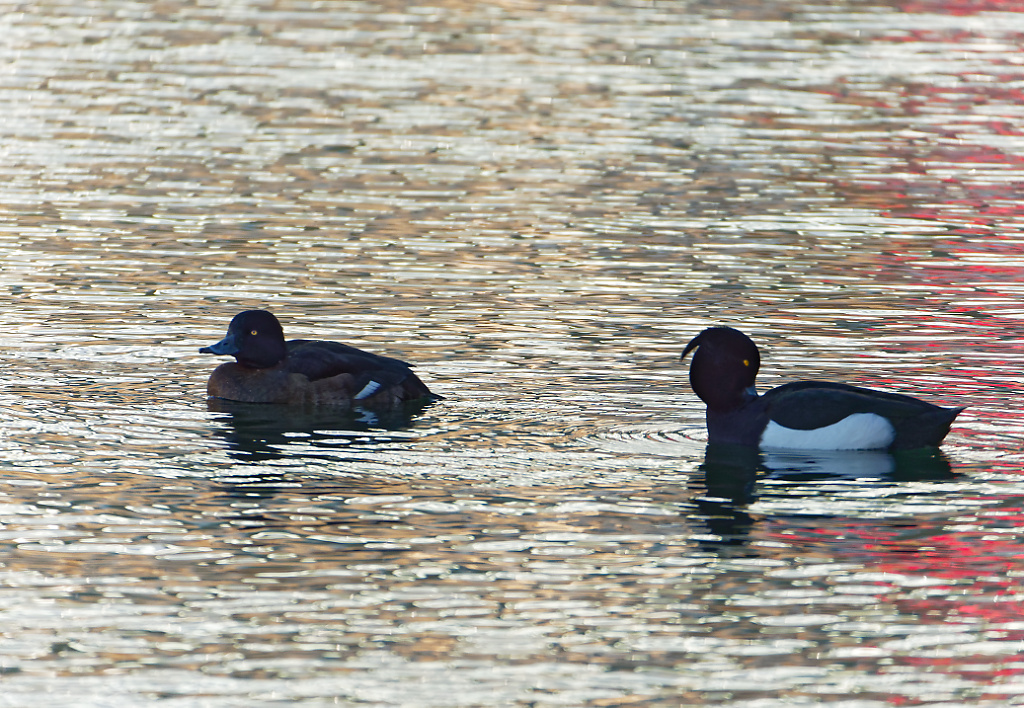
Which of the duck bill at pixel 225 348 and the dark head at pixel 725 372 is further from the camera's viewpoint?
the duck bill at pixel 225 348

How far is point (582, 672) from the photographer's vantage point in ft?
A: 28.1

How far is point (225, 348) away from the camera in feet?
47.7

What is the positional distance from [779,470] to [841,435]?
69 cm

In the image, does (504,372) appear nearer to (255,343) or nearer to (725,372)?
(255,343)

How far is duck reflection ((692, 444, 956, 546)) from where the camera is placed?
1154 cm

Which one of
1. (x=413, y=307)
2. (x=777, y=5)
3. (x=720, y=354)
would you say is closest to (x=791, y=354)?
(x=720, y=354)

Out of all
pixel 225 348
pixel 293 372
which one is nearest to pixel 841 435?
pixel 293 372

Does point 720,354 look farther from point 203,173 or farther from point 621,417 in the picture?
point 203,173

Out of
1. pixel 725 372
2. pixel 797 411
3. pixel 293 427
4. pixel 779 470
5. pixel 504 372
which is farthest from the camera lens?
pixel 504 372

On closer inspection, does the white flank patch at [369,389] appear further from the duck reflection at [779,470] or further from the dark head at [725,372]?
the duck reflection at [779,470]

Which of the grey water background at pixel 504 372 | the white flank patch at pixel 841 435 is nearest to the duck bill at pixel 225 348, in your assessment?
the grey water background at pixel 504 372

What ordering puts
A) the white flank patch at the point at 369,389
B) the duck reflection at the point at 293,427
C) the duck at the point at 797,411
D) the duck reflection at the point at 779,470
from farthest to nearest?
the white flank patch at the point at 369,389 < the duck reflection at the point at 293,427 < the duck at the point at 797,411 < the duck reflection at the point at 779,470

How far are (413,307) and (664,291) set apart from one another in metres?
2.71

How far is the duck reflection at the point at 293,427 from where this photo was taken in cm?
1298
